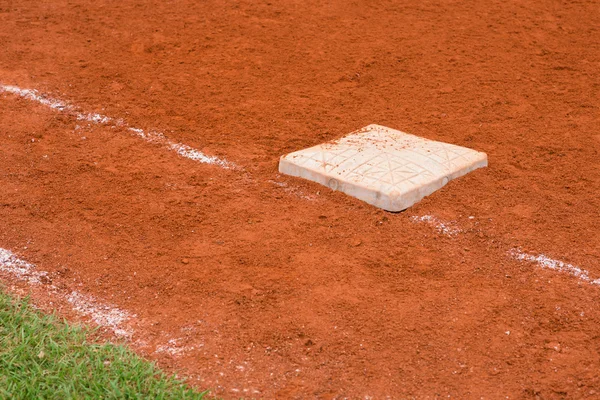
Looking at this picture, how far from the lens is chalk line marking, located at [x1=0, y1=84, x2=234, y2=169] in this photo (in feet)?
16.3

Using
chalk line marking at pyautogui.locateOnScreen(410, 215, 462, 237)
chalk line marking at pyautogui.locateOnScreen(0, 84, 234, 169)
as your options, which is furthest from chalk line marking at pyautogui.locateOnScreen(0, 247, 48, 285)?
chalk line marking at pyautogui.locateOnScreen(410, 215, 462, 237)

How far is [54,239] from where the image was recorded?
416 centimetres

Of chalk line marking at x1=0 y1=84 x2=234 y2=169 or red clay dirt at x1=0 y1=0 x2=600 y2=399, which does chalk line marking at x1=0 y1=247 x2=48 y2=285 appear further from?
chalk line marking at x1=0 y1=84 x2=234 y2=169

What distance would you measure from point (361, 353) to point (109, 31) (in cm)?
452

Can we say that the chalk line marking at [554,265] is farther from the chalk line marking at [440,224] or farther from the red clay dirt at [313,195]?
the chalk line marking at [440,224]

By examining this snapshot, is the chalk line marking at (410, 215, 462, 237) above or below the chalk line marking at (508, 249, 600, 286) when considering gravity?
below

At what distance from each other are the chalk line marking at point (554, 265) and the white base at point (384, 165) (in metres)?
0.68

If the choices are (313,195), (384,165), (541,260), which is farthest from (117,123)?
(541,260)

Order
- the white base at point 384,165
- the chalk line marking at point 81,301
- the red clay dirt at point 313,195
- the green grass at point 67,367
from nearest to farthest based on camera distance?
the green grass at point 67,367 < the red clay dirt at point 313,195 < the chalk line marking at point 81,301 < the white base at point 384,165

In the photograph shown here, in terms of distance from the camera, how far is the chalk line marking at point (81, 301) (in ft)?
11.6

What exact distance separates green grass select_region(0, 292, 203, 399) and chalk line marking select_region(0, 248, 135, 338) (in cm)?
11

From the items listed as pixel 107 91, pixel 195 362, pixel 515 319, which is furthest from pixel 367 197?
pixel 107 91

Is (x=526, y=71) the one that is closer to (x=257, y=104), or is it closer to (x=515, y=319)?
(x=257, y=104)

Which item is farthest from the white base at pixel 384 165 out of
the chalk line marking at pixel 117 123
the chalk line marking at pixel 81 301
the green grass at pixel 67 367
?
the green grass at pixel 67 367
